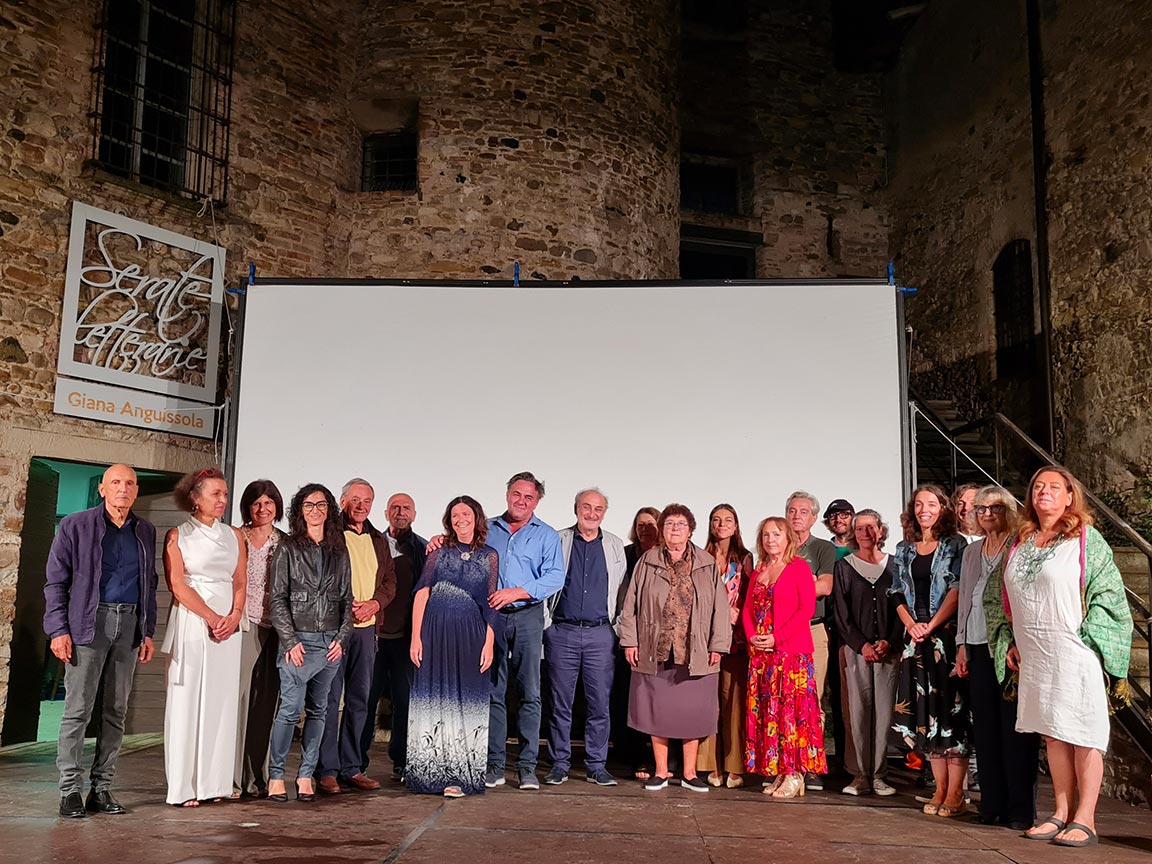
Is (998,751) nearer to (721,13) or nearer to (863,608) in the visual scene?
(863,608)

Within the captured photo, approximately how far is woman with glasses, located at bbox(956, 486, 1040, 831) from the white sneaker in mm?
523

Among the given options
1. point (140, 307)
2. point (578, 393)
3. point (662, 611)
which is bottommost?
point (662, 611)

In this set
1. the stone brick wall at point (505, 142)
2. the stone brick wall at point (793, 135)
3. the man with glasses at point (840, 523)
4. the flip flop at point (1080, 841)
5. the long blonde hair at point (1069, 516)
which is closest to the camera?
the flip flop at point (1080, 841)

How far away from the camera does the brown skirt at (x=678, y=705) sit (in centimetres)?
469

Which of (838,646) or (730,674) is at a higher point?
(838,646)

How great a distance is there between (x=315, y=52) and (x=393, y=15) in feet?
2.74

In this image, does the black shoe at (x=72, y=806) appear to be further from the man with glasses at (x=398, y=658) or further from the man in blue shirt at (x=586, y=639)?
the man in blue shirt at (x=586, y=639)

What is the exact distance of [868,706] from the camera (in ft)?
15.5

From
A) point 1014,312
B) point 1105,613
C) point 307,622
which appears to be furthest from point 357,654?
point 1014,312

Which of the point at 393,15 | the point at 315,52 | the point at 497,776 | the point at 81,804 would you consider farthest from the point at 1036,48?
the point at 81,804

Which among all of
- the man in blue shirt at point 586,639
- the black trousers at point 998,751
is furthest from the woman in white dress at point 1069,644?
the man in blue shirt at point 586,639

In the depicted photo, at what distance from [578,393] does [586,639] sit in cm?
187

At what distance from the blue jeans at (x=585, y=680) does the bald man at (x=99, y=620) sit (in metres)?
1.77

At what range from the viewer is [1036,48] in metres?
8.82
